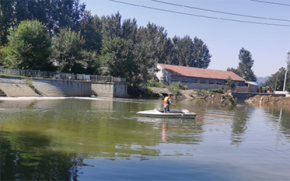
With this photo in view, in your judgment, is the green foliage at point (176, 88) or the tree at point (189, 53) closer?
the green foliage at point (176, 88)

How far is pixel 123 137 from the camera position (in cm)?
1268

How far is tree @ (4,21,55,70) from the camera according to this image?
37656 millimetres

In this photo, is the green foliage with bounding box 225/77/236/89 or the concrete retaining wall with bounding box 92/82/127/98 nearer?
the concrete retaining wall with bounding box 92/82/127/98

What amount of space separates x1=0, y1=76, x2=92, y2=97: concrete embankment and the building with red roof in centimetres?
2723

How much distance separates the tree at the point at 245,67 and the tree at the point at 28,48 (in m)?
89.8

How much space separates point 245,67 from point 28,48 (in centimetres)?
9946

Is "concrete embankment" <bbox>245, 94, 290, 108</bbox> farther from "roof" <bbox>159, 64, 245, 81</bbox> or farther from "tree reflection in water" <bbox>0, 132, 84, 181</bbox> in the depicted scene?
"tree reflection in water" <bbox>0, 132, 84, 181</bbox>

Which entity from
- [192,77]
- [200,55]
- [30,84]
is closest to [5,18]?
[30,84]

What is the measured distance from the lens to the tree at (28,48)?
3766 centimetres

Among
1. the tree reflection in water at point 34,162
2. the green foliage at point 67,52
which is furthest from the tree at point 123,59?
the tree reflection in water at point 34,162

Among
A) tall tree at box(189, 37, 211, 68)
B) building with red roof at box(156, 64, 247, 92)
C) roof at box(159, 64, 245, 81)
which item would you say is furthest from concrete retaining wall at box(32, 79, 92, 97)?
tall tree at box(189, 37, 211, 68)

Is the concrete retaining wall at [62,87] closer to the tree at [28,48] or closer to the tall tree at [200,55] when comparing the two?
the tree at [28,48]

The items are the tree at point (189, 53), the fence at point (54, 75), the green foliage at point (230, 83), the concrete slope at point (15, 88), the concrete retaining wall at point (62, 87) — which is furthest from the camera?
the tree at point (189, 53)

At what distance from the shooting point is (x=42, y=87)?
3556 centimetres
